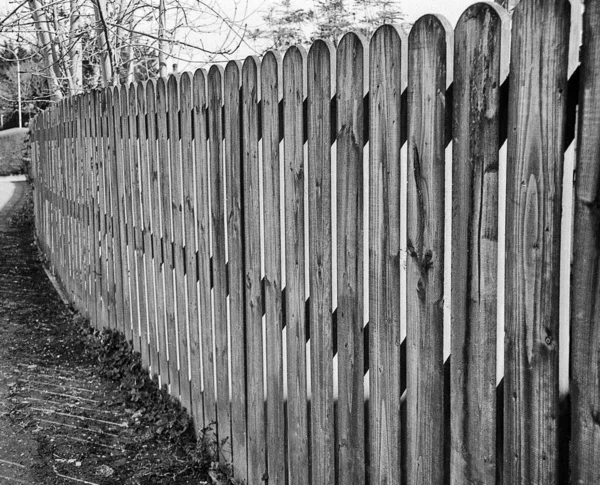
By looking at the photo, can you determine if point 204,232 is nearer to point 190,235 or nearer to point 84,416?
point 190,235

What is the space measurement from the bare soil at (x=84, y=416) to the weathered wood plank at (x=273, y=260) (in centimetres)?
74

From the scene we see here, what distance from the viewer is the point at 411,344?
2104mm

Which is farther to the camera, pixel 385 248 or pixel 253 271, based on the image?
pixel 253 271

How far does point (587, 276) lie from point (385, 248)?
0.74 metres

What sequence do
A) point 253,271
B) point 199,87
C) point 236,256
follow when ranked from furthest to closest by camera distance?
1. point 199,87
2. point 236,256
3. point 253,271

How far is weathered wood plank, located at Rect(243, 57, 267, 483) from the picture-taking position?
10.0 ft

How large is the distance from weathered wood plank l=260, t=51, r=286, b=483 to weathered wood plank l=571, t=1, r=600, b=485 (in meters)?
1.47

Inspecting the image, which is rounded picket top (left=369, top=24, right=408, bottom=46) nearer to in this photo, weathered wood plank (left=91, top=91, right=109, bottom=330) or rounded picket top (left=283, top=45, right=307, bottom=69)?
rounded picket top (left=283, top=45, right=307, bottom=69)

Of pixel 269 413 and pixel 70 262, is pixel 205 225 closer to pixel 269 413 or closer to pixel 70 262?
pixel 269 413

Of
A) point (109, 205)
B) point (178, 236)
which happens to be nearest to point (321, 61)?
point (178, 236)

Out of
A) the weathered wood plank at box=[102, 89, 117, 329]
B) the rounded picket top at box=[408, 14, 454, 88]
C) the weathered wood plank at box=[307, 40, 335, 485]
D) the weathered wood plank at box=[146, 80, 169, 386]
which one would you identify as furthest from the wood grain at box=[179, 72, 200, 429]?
the rounded picket top at box=[408, 14, 454, 88]

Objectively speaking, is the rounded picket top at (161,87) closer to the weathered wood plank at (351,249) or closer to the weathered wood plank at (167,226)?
the weathered wood plank at (167,226)

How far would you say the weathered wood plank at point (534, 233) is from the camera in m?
1.61

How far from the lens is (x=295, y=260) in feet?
9.02
